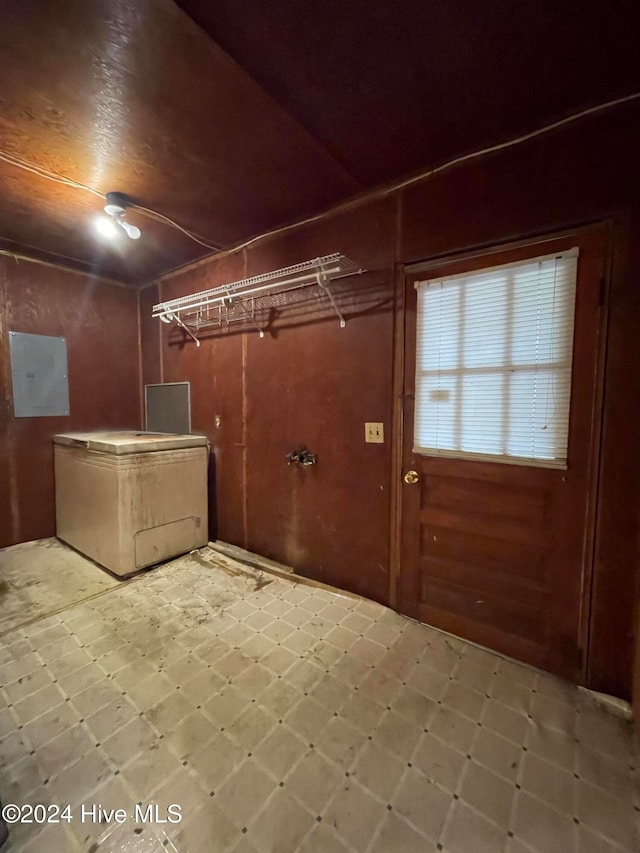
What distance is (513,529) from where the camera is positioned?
60.9 inches

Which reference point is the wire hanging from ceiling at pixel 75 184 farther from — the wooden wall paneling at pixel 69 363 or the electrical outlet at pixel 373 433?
the electrical outlet at pixel 373 433

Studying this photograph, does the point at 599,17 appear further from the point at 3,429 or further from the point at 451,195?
the point at 3,429

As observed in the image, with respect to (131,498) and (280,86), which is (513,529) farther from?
(131,498)

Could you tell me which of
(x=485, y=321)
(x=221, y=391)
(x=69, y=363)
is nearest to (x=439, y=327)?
(x=485, y=321)

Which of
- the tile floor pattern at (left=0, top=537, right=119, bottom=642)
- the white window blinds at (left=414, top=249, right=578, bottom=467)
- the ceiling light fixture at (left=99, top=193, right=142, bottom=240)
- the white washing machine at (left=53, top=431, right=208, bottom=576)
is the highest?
the ceiling light fixture at (left=99, top=193, right=142, bottom=240)

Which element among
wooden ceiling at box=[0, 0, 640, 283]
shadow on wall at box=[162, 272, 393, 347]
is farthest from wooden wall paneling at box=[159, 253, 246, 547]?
wooden ceiling at box=[0, 0, 640, 283]

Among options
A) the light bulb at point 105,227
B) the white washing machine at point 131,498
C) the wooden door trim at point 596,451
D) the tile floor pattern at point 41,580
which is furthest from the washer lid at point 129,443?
the wooden door trim at point 596,451

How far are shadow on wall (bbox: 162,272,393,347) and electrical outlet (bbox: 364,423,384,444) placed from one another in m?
0.63

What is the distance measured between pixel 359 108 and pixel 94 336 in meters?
2.86

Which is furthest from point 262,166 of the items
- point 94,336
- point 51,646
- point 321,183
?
point 51,646

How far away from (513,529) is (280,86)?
2028 millimetres

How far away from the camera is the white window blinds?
1419 mm

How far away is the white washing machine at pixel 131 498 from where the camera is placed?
2.20 m

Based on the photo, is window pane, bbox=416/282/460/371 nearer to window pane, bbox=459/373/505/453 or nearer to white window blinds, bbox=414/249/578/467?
white window blinds, bbox=414/249/578/467
